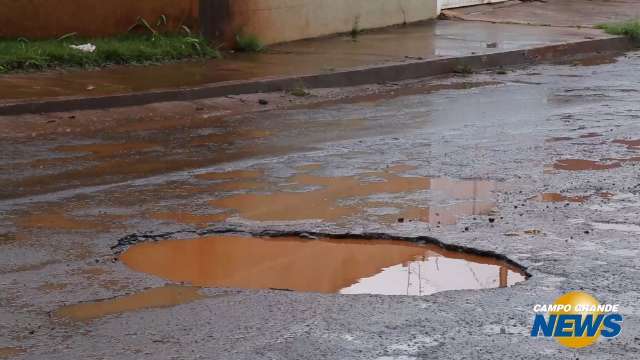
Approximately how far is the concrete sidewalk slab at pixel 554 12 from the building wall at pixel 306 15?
1.39 meters

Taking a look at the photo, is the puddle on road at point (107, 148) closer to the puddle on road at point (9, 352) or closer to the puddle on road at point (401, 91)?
the puddle on road at point (401, 91)

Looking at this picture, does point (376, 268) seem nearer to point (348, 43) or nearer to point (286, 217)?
point (286, 217)

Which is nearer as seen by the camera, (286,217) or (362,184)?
(286,217)

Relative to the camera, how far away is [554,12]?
21594 millimetres

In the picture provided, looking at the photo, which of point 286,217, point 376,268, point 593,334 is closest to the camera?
point 593,334

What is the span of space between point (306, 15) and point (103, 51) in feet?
14.4

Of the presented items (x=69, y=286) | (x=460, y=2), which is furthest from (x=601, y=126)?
(x=460, y=2)

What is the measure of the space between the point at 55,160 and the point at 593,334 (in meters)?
5.22

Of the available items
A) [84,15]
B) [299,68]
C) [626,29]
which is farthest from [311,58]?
[626,29]

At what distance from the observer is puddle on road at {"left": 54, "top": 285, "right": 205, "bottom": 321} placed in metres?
5.02

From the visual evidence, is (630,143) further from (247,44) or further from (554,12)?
(554,12)

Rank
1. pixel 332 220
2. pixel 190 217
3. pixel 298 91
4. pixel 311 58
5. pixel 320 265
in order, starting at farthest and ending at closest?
pixel 311 58
pixel 298 91
pixel 190 217
pixel 332 220
pixel 320 265

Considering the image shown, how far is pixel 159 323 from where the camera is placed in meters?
4.86

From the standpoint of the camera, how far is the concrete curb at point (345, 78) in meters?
10.8
